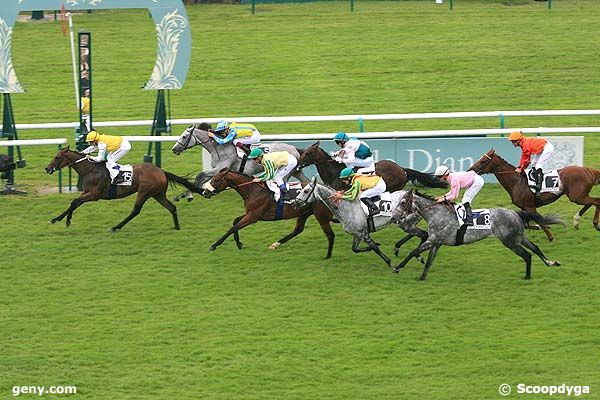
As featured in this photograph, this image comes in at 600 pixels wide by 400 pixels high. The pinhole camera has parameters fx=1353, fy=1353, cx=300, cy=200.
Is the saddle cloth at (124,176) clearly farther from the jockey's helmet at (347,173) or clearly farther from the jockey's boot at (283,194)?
the jockey's helmet at (347,173)

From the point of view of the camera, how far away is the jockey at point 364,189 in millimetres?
16219

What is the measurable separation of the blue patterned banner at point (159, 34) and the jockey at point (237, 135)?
1935 millimetres

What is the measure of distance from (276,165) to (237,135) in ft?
5.47

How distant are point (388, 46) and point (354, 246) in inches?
555

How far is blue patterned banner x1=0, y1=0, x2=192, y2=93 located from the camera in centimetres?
1978

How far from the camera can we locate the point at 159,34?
801 inches

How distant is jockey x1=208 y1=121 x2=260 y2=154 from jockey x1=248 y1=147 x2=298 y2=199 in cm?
89

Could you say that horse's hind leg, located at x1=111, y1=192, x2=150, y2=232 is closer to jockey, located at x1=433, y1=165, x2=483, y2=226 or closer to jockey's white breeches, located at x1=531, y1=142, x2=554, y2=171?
jockey, located at x1=433, y1=165, x2=483, y2=226

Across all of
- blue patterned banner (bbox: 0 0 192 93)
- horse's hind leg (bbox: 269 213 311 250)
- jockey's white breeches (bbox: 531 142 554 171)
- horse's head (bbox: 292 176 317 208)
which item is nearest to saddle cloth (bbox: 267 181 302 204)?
horse's hind leg (bbox: 269 213 311 250)

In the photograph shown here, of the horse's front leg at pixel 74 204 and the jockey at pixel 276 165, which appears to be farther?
the horse's front leg at pixel 74 204

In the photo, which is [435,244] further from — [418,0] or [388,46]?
[418,0]

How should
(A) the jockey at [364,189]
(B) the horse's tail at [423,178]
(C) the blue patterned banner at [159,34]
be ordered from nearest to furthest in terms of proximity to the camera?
(A) the jockey at [364,189] → (B) the horse's tail at [423,178] → (C) the blue patterned banner at [159,34]

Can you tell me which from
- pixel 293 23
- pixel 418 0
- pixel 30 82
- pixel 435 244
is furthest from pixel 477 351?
pixel 418 0

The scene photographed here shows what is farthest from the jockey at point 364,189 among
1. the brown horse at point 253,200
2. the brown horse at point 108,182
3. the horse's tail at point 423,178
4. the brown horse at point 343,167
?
the brown horse at point 108,182
